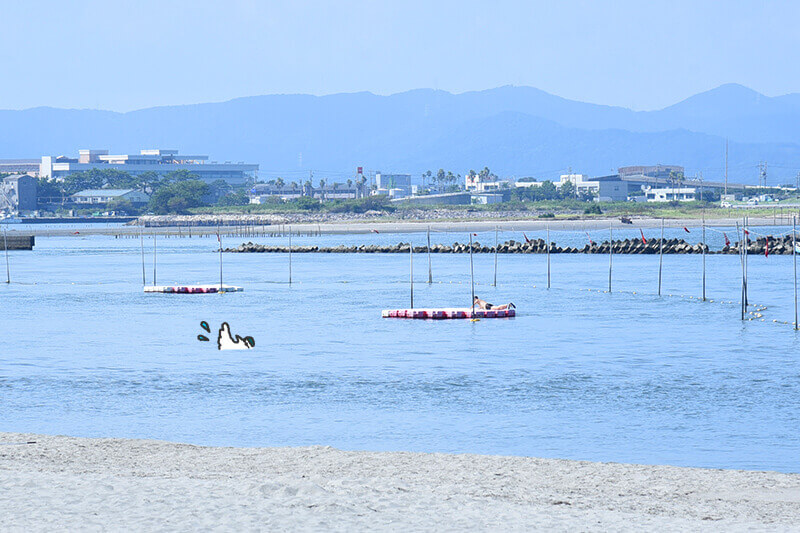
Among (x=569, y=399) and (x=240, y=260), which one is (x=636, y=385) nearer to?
(x=569, y=399)

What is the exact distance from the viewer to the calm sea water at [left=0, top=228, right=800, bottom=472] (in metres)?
24.1

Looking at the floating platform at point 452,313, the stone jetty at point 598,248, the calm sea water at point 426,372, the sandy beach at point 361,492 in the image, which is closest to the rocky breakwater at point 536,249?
the stone jetty at point 598,248

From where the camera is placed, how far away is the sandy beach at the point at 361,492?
14883 mm

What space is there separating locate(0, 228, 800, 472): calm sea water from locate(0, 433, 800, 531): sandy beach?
8.42ft

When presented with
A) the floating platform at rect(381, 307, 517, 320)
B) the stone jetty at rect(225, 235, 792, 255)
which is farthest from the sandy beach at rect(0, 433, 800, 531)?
the stone jetty at rect(225, 235, 792, 255)

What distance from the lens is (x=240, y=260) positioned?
11469 cm

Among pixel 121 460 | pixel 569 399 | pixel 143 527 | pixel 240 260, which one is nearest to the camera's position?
pixel 143 527

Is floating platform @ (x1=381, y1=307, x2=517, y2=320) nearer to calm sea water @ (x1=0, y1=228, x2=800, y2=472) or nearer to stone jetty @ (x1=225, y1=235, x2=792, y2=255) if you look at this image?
calm sea water @ (x1=0, y1=228, x2=800, y2=472)

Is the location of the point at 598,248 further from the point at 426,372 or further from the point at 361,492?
the point at 361,492

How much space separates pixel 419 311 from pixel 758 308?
1709 centimetres

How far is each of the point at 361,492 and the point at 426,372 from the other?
17.9 m

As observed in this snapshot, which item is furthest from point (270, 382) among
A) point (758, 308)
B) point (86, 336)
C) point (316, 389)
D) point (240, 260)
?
point (240, 260)

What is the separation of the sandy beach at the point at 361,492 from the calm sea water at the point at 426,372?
2567mm

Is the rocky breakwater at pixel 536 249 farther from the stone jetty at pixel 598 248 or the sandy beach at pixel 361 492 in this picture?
the sandy beach at pixel 361 492
